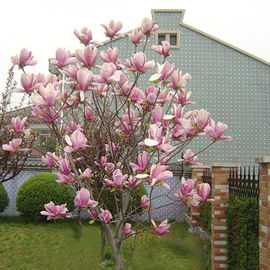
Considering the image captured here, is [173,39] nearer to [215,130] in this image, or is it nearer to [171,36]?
[171,36]

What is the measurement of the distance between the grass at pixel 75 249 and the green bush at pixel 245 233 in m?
0.81

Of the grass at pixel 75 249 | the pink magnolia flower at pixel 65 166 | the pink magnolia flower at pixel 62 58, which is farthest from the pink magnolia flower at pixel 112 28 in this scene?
the grass at pixel 75 249

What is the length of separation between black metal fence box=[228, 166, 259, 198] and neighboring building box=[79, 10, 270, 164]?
9.83 m

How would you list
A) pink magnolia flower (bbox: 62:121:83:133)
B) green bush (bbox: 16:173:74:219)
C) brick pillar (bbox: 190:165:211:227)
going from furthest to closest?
green bush (bbox: 16:173:74:219) → brick pillar (bbox: 190:165:211:227) → pink magnolia flower (bbox: 62:121:83:133)

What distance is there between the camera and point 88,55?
2549 millimetres

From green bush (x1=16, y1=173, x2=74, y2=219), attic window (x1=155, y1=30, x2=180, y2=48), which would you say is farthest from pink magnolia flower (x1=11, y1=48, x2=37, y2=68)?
attic window (x1=155, y1=30, x2=180, y2=48)

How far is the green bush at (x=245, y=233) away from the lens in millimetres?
5047

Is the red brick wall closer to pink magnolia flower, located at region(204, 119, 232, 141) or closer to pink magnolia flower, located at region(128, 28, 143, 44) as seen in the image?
pink magnolia flower, located at region(204, 119, 232, 141)

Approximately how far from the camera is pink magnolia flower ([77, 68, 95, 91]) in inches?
98.4

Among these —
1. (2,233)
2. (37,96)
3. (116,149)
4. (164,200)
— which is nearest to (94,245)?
(116,149)

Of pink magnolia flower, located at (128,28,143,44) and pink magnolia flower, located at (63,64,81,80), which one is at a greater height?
pink magnolia flower, located at (128,28,143,44)

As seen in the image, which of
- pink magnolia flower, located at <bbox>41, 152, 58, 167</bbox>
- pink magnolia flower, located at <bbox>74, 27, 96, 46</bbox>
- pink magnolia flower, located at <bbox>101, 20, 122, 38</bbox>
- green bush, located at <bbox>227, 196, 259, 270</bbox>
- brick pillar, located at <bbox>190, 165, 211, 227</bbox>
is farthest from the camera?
brick pillar, located at <bbox>190, 165, 211, 227</bbox>

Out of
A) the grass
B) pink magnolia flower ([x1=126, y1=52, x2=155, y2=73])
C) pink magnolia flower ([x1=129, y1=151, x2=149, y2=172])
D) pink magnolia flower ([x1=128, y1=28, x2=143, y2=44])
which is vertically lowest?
the grass

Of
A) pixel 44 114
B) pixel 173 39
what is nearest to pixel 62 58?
pixel 44 114
